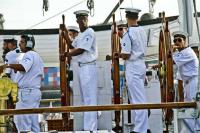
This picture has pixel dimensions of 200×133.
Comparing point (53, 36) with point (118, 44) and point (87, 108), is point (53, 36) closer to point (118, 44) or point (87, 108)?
point (118, 44)

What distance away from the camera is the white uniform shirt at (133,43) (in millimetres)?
6883

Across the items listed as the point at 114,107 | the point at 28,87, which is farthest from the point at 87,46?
the point at 114,107

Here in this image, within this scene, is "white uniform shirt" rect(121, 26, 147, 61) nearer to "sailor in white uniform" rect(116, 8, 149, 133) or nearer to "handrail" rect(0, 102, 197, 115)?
"sailor in white uniform" rect(116, 8, 149, 133)

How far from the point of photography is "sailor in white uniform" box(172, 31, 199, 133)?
730cm

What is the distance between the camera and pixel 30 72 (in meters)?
7.50

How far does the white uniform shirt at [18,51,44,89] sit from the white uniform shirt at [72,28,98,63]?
0.67 metres

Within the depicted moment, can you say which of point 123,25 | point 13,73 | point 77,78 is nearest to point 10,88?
point 77,78

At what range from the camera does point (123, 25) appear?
26.9 feet

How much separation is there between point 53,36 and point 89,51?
35.3 feet

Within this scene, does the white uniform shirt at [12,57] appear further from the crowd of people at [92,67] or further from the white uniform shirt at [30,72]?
the white uniform shirt at [30,72]

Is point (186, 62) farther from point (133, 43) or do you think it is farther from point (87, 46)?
point (87, 46)

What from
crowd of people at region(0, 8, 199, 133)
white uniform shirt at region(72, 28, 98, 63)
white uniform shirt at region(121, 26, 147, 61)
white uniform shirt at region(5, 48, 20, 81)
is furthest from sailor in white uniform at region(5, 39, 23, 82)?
white uniform shirt at region(121, 26, 147, 61)

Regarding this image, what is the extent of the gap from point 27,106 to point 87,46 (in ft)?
4.10

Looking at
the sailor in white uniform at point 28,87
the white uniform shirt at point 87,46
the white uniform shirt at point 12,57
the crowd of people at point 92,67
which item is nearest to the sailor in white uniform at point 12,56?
the white uniform shirt at point 12,57
